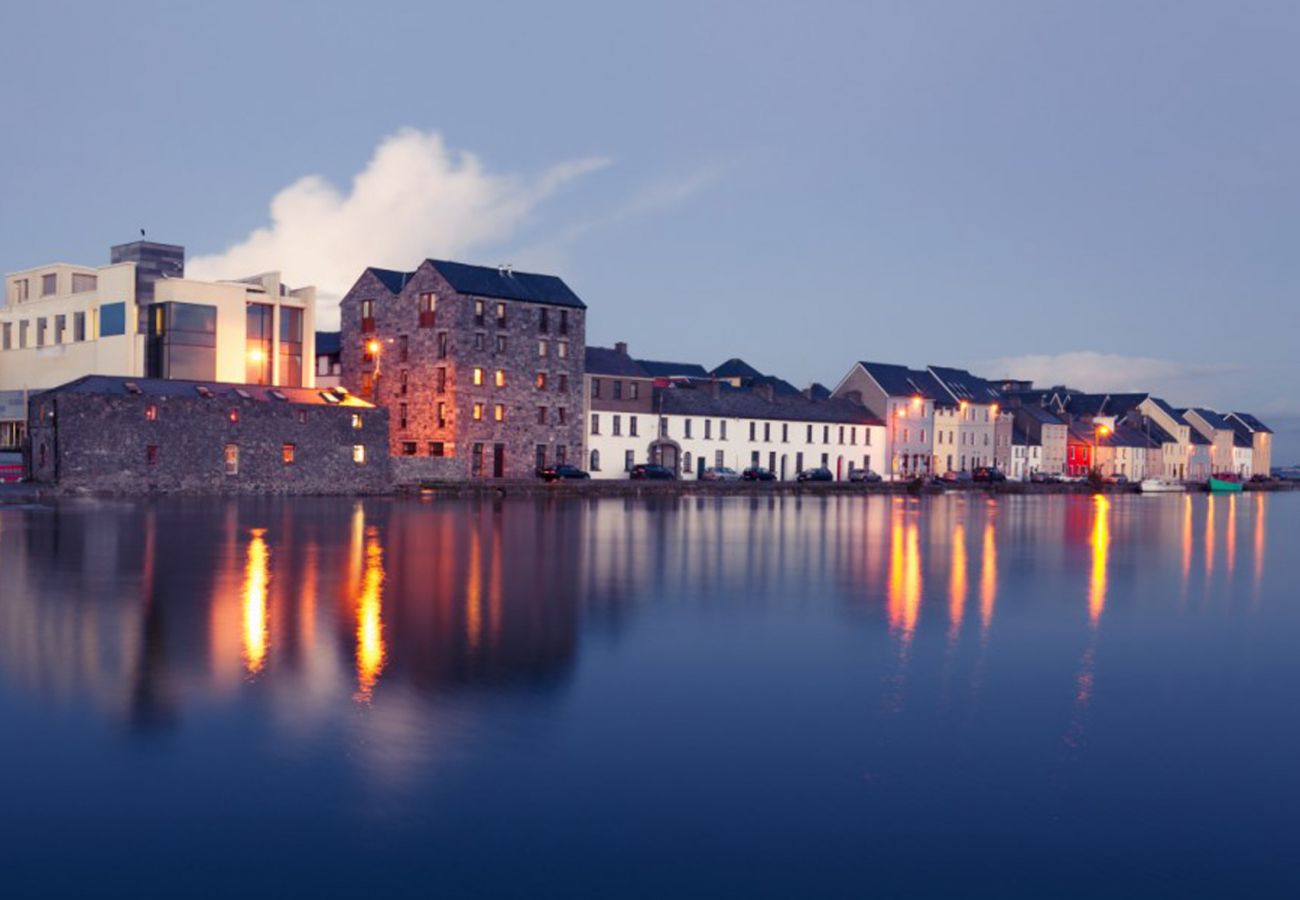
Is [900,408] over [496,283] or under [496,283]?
under

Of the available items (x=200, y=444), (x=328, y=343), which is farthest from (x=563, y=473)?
(x=328, y=343)

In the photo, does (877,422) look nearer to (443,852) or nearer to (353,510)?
(353,510)

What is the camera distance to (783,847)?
9055 mm

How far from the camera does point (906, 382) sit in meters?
123

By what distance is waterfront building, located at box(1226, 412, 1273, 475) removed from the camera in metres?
191

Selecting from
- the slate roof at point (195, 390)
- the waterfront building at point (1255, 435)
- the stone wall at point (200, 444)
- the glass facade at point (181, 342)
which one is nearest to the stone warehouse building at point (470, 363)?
the stone wall at point (200, 444)

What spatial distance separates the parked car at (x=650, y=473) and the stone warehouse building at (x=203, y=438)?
22.2 meters

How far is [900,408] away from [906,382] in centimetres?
451

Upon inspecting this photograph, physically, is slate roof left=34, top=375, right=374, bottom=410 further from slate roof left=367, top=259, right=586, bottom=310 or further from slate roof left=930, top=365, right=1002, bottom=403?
slate roof left=930, top=365, right=1002, bottom=403

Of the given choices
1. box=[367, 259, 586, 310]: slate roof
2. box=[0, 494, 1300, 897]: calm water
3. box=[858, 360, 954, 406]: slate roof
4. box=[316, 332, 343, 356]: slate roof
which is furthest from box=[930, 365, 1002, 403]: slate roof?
box=[0, 494, 1300, 897]: calm water

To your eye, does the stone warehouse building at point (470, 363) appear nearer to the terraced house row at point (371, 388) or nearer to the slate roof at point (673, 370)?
the terraced house row at point (371, 388)

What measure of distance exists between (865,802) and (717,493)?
75.6m

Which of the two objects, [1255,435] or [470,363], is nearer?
[470,363]

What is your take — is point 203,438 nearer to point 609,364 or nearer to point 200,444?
point 200,444
